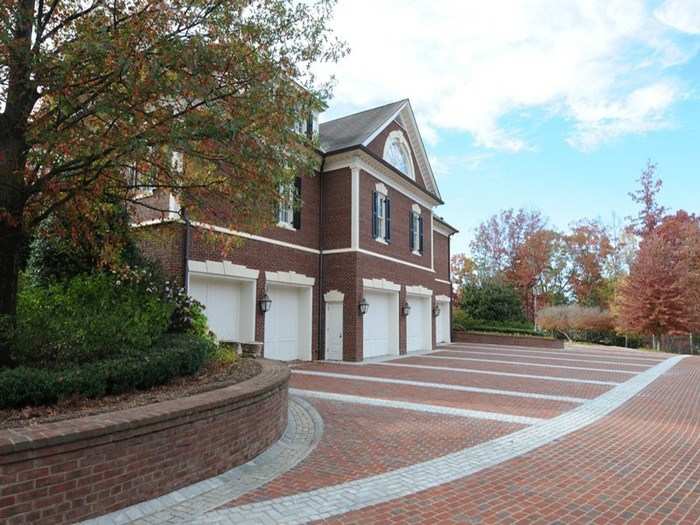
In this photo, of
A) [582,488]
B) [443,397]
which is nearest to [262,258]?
[443,397]

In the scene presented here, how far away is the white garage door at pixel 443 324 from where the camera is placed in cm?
2805

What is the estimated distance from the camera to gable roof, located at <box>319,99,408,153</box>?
17.5 m

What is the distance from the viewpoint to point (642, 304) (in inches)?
1160

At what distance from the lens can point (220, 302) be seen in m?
13.4

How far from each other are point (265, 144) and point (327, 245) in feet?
35.7

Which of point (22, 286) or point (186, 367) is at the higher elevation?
point (22, 286)

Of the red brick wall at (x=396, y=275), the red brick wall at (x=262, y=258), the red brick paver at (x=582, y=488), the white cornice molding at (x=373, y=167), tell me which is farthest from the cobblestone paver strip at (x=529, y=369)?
the white cornice molding at (x=373, y=167)

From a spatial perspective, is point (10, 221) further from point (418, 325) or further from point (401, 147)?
point (418, 325)

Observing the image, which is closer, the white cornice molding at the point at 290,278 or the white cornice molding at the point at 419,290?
the white cornice molding at the point at 290,278

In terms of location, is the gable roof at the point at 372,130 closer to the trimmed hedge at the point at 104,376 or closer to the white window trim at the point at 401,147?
the white window trim at the point at 401,147

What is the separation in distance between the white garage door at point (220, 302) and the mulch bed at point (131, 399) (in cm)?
540

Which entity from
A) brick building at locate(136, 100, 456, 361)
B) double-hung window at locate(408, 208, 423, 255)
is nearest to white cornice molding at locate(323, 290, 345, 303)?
brick building at locate(136, 100, 456, 361)

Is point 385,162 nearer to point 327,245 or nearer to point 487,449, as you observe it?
point 327,245

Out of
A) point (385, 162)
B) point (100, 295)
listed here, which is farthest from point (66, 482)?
point (385, 162)
